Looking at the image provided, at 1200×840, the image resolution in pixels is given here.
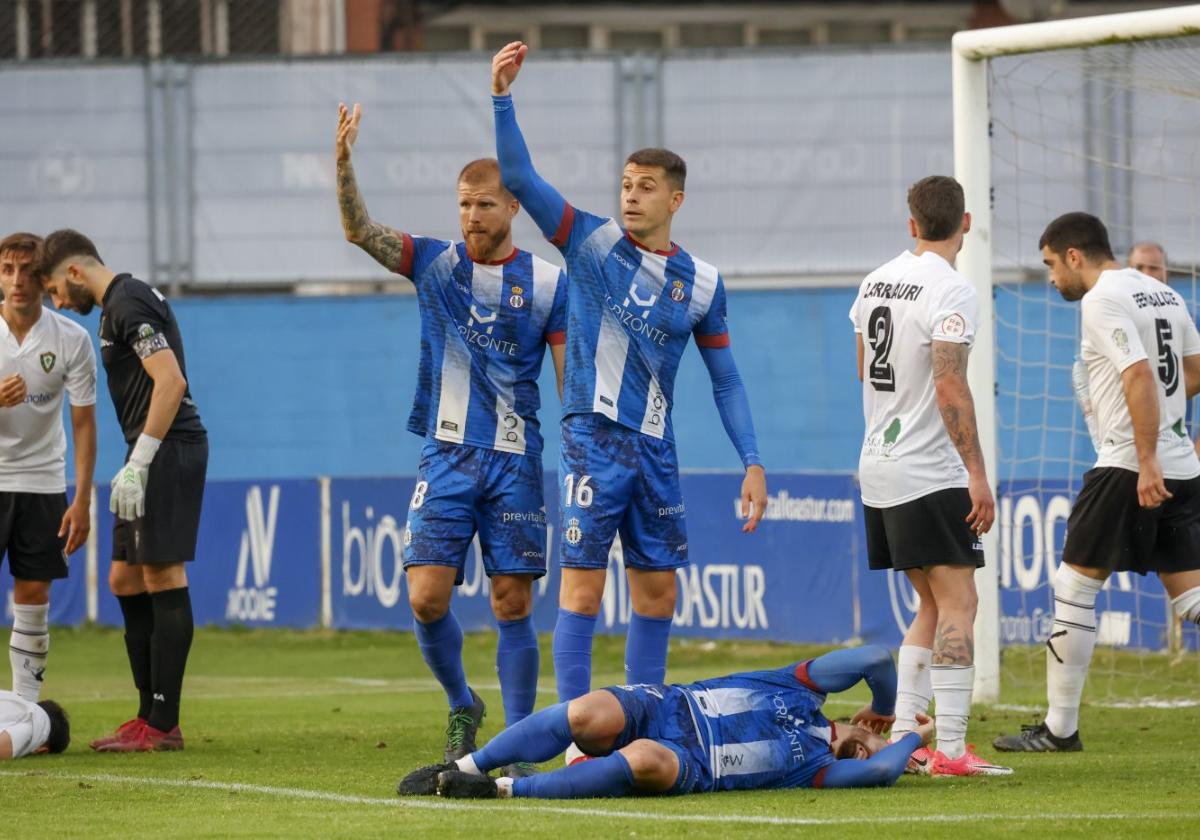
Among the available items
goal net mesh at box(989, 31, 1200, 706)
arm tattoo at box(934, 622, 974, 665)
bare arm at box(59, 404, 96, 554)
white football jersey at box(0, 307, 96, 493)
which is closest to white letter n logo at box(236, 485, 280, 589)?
goal net mesh at box(989, 31, 1200, 706)

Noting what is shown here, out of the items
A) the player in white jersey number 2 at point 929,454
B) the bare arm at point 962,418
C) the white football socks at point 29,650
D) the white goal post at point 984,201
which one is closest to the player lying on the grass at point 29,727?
the white football socks at point 29,650

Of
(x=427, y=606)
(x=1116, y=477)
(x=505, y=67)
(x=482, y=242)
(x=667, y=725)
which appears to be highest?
(x=505, y=67)

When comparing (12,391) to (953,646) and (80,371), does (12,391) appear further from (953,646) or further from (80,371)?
(953,646)

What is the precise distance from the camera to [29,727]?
8.62 meters

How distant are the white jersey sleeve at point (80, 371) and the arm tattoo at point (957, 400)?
415 cm

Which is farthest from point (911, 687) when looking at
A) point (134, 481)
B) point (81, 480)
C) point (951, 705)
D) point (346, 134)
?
point (81, 480)

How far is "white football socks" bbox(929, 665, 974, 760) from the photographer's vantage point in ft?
24.7

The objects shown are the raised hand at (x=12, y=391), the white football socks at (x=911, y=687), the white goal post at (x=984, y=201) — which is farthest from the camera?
the white goal post at (x=984, y=201)

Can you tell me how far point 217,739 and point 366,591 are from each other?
7698 mm

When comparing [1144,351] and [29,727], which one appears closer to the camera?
[1144,351]

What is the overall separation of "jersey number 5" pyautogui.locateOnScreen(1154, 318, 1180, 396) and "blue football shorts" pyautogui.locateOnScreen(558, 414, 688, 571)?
237 cm

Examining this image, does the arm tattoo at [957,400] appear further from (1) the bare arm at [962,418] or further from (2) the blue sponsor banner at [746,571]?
(2) the blue sponsor banner at [746,571]

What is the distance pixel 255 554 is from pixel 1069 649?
10275 mm

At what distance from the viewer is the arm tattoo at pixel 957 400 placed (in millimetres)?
7426
